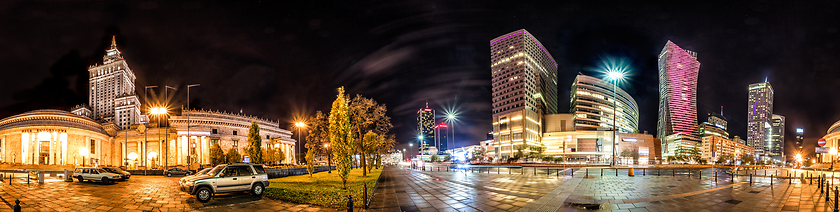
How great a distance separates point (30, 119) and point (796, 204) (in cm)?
10444

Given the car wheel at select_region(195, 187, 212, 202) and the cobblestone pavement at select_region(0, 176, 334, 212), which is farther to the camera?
the car wheel at select_region(195, 187, 212, 202)

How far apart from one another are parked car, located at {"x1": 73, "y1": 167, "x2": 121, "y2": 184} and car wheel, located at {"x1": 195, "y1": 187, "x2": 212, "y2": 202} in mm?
14544

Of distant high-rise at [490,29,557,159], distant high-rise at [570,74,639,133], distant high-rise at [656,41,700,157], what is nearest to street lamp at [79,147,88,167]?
distant high-rise at [490,29,557,159]

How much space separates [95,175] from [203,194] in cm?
1548

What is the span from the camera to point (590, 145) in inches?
4626

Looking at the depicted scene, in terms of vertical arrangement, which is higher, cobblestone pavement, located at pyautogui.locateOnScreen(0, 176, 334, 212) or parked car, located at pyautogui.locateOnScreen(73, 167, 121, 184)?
cobblestone pavement, located at pyautogui.locateOnScreen(0, 176, 334, 212)

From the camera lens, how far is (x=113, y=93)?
438ft

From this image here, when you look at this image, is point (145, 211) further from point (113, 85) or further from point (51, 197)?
point (113, 85)

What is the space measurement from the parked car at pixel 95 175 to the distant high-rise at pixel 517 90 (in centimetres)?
10280

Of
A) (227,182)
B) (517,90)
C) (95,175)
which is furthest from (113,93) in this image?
(227,182)

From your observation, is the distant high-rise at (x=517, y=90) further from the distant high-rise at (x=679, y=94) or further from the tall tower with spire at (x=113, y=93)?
the tall tower with spire at (x=113, y=93)

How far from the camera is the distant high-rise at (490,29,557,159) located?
12100 centimetres

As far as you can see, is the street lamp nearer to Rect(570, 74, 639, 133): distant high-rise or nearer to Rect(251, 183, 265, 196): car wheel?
Rect(251, 183, 265, 196): car wheel

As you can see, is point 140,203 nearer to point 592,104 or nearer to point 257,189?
point 257,189
